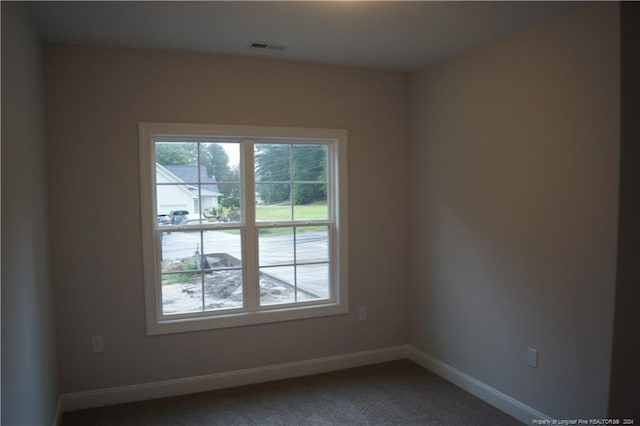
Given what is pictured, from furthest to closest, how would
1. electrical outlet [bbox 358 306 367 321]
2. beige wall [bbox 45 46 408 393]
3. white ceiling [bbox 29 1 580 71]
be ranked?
electrical outlet [bbox 358 306 367 321] < beige wall [bbox 45 46 408 393] < white ceiling [bbox 29 1 580 71]

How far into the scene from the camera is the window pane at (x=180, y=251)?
11.6ft

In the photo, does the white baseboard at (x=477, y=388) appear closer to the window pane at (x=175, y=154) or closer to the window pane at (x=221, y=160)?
the window pane at (x=221, y=160)

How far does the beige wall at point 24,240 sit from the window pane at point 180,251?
79 centimetres

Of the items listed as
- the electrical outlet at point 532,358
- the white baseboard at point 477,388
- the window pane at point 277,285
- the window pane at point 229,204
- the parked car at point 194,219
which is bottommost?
the white baseboard at point 477,388

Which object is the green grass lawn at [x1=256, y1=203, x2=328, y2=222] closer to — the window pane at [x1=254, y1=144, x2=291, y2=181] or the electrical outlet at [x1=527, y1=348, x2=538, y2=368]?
the window pane at [x1=254, y1=144, x2=291, y2=181]

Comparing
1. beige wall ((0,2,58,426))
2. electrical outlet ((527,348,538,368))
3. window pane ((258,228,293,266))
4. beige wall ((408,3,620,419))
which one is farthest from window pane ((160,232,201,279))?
electrical outlet ((527,348,538,368))

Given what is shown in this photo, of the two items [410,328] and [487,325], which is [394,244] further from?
[487,325]

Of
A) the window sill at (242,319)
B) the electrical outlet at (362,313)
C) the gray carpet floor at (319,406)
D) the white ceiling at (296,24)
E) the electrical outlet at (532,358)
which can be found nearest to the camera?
the white ceiling at (296,24)

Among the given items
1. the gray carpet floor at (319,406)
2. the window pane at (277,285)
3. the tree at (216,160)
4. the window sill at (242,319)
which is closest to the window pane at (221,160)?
the tree at (216,160)

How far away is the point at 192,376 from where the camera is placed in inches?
140

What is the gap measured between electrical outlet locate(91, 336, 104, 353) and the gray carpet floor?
407 mm

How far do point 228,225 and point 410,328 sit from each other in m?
1.90

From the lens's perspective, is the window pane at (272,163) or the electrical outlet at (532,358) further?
the window pane at (272,163)

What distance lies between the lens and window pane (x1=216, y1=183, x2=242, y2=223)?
3.70 meters
